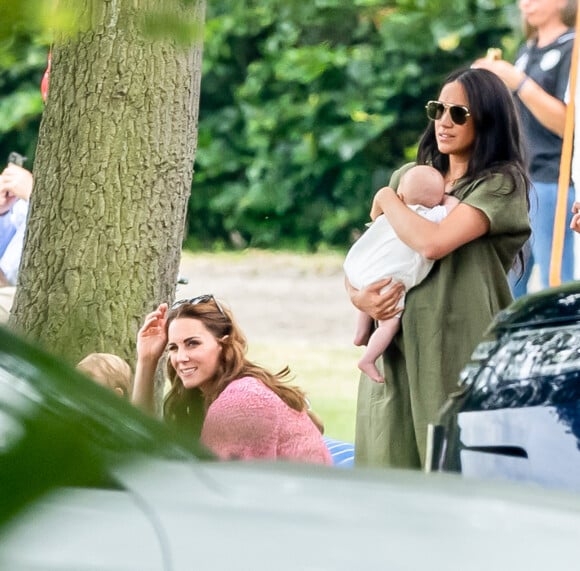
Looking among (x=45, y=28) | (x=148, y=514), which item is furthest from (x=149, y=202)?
(x=148, y=514)

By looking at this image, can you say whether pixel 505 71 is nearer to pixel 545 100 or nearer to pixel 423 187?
pixel 545 100

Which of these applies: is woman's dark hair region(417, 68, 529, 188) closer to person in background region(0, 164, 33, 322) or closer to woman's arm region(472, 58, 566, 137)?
woman's arm region(472, 58, 566, 137)

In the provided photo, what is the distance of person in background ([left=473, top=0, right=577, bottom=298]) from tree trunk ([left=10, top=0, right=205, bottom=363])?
1.57 m

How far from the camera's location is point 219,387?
508 centimetres

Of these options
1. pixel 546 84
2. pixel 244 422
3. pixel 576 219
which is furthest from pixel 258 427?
pixel 546 84

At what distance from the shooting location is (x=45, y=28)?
227 centimetres

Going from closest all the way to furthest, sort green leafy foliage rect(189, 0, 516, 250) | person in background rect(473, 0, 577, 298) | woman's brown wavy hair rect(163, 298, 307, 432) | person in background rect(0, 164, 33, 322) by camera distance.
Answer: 1. woman's brown wavy hair rect(163, 298, 307, 432)
2. person in background rect(473, 0, 577, 298)
3. person in background rect(0, 164, 33, 322)
4. green leafy foliage rect(189, 0, 516, 250)

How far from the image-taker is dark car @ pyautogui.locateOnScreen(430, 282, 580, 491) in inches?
133

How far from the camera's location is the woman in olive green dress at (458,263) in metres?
5.19

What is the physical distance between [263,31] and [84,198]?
5130 mm

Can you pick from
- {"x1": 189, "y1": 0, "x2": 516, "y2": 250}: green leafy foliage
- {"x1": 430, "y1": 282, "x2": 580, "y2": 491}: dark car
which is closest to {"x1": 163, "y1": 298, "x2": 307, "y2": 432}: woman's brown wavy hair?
{"x1": 430, "y1": 282, "x2": 580, "y2": 491}: dark car

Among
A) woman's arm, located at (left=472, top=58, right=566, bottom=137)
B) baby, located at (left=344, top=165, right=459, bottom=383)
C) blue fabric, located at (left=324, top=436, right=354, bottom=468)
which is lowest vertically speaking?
blue fabric, located at (left=324, top=436, right=354, bottom=468)

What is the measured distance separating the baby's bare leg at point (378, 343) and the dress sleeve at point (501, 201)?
1.54ft

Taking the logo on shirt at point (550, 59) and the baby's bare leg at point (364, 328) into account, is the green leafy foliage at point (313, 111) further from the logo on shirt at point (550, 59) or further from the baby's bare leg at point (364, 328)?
the baby's bare leg at point (364, 328)
